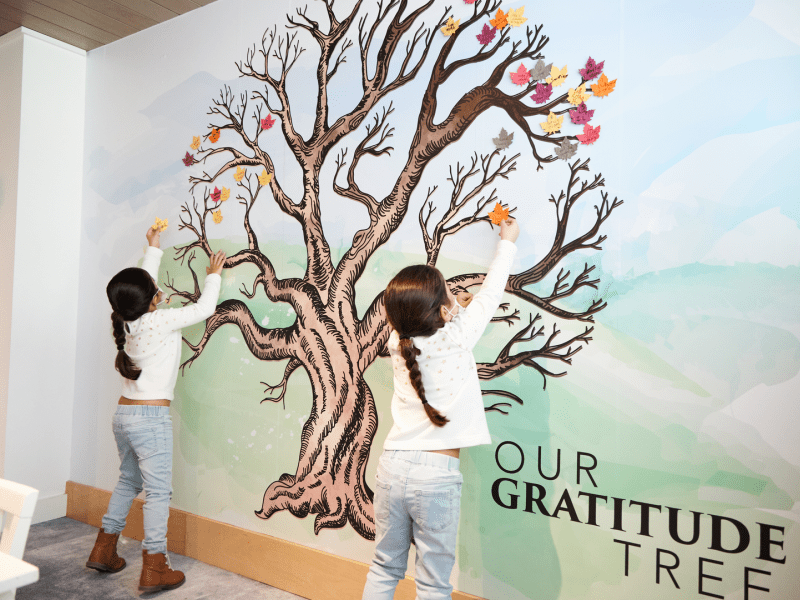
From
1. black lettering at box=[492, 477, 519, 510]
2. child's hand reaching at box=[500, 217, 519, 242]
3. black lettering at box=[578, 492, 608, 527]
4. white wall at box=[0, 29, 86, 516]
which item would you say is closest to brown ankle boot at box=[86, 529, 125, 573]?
white wall at box=[0, 29, 86, 516]

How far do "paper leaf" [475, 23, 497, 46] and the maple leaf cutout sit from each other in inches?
16.1

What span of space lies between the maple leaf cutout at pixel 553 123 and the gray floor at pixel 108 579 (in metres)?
2.22

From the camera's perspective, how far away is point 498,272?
204cm

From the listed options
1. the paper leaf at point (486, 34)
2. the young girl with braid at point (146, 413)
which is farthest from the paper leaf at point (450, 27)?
the young girl with braid at point (146, 413)

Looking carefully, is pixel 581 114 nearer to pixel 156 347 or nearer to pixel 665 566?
pixel 665 566

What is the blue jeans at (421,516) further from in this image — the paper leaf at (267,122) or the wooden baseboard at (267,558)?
the paper leaf at (267,122)

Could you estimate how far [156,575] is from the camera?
2615 mm

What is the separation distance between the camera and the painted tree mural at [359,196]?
2.15 m

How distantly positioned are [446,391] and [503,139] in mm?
992

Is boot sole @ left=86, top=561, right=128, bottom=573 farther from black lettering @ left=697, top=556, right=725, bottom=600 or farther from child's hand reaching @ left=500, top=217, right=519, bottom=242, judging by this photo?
black lettering @ left=697, top=556, right=725, bottom=600

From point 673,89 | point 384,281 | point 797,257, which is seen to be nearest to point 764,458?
point 797,257

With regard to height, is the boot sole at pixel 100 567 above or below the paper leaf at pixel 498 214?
below

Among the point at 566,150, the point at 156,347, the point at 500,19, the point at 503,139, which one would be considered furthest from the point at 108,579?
the point at 500,19

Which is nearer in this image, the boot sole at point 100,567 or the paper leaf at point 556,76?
the paper leaf at point 556,76
